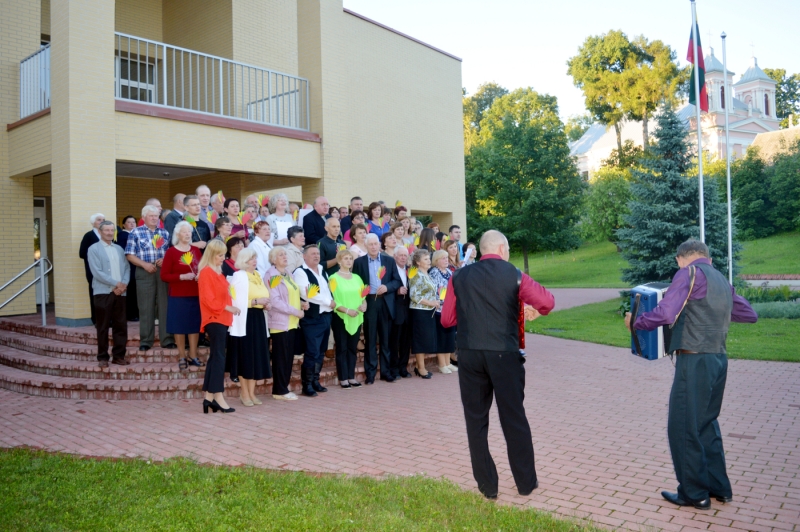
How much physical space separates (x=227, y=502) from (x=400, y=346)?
18.5 feet

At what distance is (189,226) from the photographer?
28.6 ft

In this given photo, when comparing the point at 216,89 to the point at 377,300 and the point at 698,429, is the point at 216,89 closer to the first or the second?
the point at 377,300

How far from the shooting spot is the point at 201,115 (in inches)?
519

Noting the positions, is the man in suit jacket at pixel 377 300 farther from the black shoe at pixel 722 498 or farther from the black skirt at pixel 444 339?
the black shoe at pixel 722 498

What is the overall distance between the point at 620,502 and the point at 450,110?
1665 centimetres

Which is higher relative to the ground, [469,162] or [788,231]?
[469,162]

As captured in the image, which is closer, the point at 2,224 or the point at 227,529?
the point at 227,529

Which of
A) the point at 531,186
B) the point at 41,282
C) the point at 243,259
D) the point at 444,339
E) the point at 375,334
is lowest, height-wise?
the point at 444,339

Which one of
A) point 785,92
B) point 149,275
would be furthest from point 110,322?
point 785,92

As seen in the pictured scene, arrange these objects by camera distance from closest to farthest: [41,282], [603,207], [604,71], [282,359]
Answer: [282,359]
[41,282]
[603,207]
[604,71]

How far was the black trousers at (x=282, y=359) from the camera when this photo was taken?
331 inches

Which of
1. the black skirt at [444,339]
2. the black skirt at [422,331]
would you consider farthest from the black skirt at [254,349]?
the black skirt at [444,339]

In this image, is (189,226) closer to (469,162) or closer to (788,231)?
(469,162)

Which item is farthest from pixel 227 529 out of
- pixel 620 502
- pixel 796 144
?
pixel 796 144
